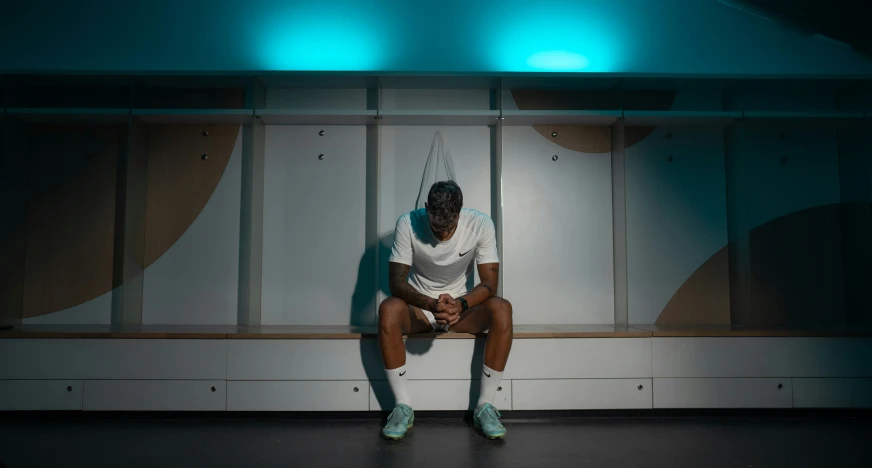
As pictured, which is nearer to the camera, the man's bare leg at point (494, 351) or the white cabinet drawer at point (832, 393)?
the man's bare leg at point (494, 351)

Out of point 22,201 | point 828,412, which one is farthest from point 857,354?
point 22,201

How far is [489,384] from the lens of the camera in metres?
2.53

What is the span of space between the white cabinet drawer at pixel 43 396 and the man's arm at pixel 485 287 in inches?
77.5

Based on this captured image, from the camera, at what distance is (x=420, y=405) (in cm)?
272

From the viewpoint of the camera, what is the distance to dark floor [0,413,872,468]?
6.68 feet

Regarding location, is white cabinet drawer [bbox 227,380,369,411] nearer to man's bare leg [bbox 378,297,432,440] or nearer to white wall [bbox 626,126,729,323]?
man's bare leg [bbox 378,297,432,440]

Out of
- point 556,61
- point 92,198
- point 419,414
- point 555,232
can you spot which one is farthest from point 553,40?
point 92,198

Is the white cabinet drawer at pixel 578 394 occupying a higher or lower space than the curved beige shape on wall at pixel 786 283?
lower

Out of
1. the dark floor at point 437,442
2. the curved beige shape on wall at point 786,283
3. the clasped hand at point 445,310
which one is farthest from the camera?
the curved beige shape on wall at point 786,283

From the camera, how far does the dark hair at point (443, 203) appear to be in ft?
8.35

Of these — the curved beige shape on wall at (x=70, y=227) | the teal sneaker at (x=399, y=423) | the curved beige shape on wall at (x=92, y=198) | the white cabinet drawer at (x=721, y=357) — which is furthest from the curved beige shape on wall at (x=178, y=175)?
the white cabinet drawer at (x=721, y=357)

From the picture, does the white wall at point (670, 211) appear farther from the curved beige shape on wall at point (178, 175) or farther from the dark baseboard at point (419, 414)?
the curved beige shape on wall at point (178, 175)

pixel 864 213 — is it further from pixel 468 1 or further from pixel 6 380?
pixel 6 380

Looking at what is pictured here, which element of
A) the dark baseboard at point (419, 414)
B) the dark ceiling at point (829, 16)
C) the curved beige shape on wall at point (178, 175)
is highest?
the dark ceiling at point (829, 16)
